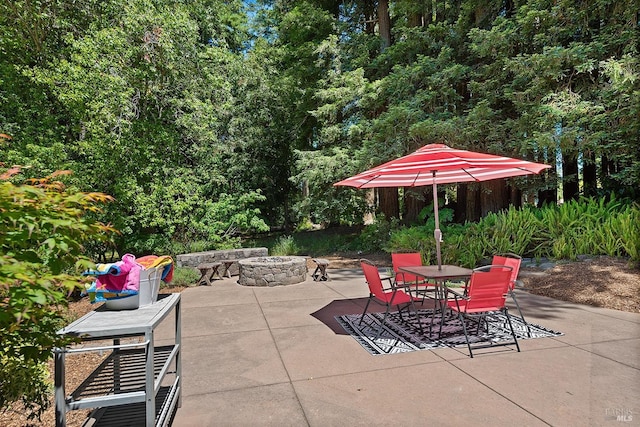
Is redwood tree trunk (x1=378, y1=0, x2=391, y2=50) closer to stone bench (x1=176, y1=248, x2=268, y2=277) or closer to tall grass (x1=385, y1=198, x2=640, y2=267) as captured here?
tall grass (x1=385, y1=198, x2=640, y2=267)

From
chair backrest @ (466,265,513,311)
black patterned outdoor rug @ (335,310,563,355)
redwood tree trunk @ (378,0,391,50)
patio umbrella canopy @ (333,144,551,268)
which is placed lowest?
black patterned outdoor rug @ (335,310,563,355)

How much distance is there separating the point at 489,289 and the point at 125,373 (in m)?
4.07

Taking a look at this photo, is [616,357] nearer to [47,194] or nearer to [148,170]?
[47,194]

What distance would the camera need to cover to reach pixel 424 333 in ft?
17.1

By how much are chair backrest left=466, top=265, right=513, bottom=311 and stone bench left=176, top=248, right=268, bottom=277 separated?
755 cm

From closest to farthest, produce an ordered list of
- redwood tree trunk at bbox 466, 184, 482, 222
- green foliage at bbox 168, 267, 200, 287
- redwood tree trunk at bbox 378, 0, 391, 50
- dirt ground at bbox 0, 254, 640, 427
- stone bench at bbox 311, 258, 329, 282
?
dirt ground at bbox 0, 254, 640, 427, green foliage at bbox 168, 267, 200, 287, stone bench at bbox 311, 258, 329, 282, redwood tree trunk at bbox 466, 184, 482, 222, redwood tree trunk at bbox 378, 0, 391, 50

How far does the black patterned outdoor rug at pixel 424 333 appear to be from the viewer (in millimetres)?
4781

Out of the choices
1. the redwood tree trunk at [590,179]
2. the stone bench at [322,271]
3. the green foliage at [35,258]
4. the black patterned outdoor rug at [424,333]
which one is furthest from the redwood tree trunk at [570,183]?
the green foliage at [35,258]

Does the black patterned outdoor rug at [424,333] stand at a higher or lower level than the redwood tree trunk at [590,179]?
lower

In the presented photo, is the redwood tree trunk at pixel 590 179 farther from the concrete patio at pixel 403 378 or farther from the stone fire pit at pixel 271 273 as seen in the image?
the stone fire pit at pixel 271 273

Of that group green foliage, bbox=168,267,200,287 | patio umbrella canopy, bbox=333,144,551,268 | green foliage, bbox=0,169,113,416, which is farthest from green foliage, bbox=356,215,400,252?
green foliage, bbox=0,169,113,416

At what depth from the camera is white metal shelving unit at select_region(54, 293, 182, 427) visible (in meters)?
2.35

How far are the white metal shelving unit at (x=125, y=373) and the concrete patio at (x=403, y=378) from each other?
417mm

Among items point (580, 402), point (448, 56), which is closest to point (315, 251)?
point (448, 56)
